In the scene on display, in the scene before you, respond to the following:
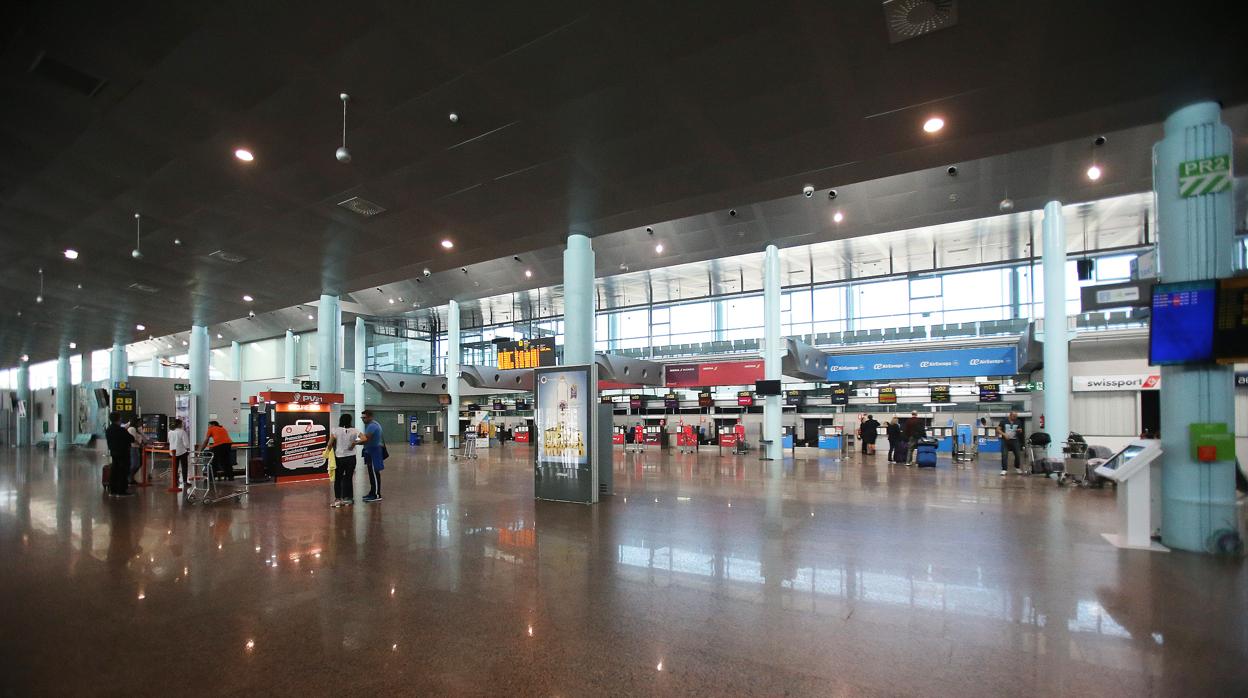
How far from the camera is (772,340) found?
1648 cm

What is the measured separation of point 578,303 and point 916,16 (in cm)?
649

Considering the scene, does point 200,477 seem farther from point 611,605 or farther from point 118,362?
point 118,362

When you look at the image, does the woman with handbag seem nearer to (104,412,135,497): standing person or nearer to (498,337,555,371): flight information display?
(104,412,135,497): standing person

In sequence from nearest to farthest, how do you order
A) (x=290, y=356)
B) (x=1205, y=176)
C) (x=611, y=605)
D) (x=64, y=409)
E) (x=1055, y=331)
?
(x=611, y=605) → (x=1205, y=176) → (x=1055, y=331) → (x=64, y=409) → (x=290, y=356)

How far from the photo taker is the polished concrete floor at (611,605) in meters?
3.08

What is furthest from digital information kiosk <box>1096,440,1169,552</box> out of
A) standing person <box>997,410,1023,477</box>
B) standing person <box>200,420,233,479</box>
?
standing person <box>200,420,233,479</box>

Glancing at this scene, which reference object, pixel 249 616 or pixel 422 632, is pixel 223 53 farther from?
pixel 422 632

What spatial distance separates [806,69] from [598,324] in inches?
1011

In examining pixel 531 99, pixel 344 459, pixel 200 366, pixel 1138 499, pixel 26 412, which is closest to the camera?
pixel 531 99

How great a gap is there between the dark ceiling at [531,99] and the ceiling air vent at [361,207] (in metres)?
0.18

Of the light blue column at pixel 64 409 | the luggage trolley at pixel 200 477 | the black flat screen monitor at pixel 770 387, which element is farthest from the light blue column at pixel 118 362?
the black flat screen monitor at pixel 770 387

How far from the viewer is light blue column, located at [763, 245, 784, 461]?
15.8 m

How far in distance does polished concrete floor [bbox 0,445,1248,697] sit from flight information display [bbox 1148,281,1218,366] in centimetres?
197

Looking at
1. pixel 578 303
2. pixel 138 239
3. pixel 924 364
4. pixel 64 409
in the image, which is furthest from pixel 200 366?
pixel 924 364
